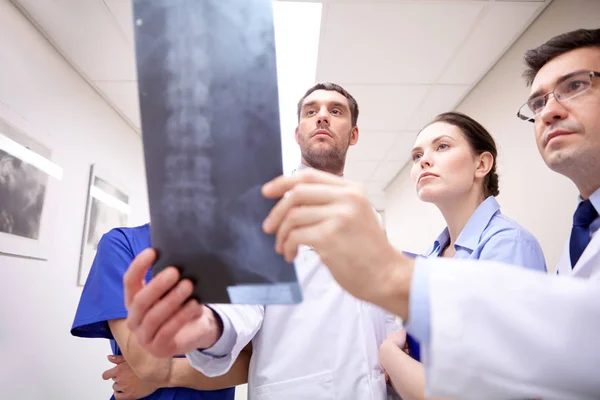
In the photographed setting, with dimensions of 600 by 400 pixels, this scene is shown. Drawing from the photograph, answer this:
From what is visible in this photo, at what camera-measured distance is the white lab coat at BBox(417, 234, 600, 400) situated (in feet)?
1.69

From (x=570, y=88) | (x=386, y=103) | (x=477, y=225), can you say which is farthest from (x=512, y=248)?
(x=386, y=103)

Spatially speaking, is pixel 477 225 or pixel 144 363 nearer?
pixel 144 363

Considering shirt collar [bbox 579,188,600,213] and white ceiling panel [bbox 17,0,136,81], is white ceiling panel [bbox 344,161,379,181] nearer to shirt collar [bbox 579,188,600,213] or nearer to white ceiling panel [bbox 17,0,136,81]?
white ceiling panel [bbox 17,0,136,81]

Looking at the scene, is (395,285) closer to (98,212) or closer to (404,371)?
(404,371)

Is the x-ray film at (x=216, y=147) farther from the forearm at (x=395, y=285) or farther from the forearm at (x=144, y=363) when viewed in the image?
the forearm at (x=144, y=363)

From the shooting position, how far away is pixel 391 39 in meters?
2.55

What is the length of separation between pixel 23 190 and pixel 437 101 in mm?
3051

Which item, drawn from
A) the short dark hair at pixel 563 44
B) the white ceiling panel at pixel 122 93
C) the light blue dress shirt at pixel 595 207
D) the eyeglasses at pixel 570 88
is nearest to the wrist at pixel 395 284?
the light blue dress shirt at pixel 595 207

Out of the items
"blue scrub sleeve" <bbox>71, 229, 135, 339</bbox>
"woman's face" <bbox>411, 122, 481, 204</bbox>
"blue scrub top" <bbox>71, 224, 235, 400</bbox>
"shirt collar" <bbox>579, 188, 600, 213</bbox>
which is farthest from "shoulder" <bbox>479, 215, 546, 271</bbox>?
"blue scrub sleeve" <bbox>71, 229, 135, 339</bbox>

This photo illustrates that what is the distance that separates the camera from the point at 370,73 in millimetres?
2918

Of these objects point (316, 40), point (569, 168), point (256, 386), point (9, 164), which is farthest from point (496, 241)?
point (9, 164)

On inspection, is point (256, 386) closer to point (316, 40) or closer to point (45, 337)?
point (45, 337)

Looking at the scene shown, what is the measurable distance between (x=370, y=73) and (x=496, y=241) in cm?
205

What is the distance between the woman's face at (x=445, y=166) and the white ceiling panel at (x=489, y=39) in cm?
116
